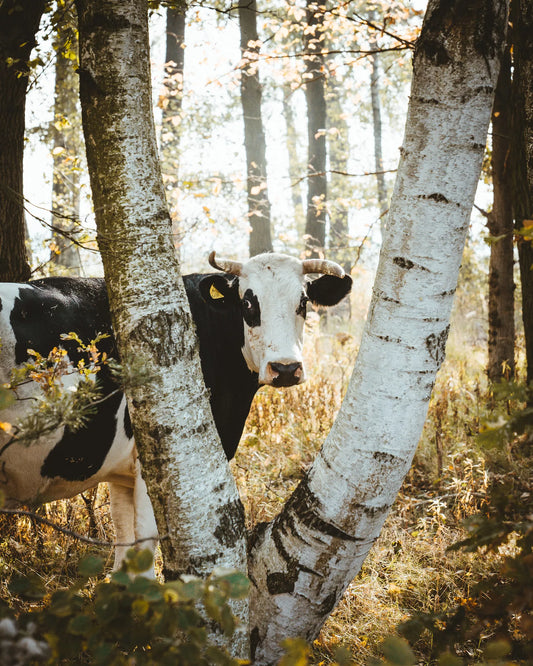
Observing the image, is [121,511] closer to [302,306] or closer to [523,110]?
[302,306]

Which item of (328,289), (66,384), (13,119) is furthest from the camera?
(328,289)

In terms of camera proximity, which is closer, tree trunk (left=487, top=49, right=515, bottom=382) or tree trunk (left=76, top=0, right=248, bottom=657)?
tree trunk (left=76, top=0, right=248, bottom=657)

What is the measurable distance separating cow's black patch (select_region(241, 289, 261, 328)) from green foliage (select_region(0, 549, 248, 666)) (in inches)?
91.6

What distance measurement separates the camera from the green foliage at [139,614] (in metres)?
1.06

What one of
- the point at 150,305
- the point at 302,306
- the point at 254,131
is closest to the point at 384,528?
the point at 302,306

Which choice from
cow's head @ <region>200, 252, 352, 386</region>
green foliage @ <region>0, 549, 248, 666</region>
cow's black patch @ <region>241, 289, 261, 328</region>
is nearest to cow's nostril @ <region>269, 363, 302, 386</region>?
cow's head @ <region>200, 252, 352, 386</region>

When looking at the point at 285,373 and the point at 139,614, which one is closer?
the point at 139,614

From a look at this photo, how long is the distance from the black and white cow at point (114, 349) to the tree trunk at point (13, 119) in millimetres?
1065

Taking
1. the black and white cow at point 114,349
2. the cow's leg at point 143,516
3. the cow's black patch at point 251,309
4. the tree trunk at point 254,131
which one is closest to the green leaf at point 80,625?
the black and white cow at point 114,349

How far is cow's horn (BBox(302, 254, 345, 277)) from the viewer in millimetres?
3674

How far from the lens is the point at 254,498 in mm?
3766

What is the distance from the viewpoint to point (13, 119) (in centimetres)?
368

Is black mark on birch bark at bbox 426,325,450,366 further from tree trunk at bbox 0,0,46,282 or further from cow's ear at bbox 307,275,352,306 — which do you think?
tree trunk at bbox 0,0,46,282

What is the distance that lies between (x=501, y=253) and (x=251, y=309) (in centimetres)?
318
